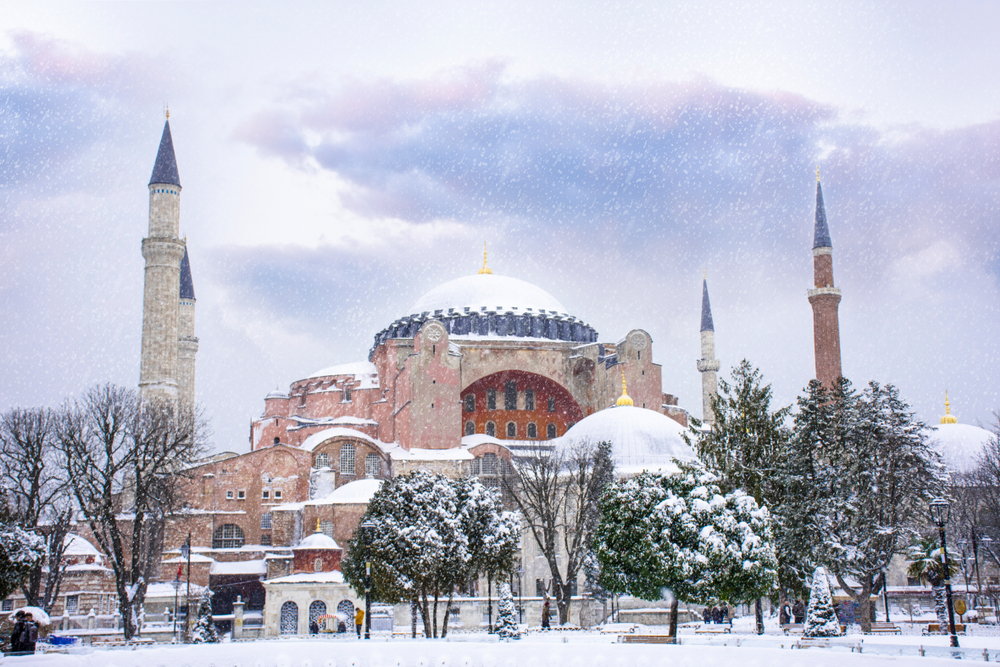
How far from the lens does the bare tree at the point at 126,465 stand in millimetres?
24391

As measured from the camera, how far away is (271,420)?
4381cm

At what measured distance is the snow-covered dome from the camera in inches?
1390

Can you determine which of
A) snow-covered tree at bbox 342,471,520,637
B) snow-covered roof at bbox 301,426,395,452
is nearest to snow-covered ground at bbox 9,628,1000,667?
snow-covered tree at bbox 342,471,520,637

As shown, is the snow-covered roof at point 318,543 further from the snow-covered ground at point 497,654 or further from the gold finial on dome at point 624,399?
the snow-covered ground at point 497,654

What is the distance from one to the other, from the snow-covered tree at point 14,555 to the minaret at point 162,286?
13897mm

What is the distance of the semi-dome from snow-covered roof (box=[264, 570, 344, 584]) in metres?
15.0

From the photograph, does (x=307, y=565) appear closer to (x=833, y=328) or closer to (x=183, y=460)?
(x=183, y=460)

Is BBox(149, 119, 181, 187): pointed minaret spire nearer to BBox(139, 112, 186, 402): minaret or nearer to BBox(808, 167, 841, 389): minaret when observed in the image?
BBox(139, 112, 186, 402): minaret

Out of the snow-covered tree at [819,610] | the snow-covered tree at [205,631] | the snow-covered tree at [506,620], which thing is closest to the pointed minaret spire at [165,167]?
the snow-covered tree at [205,631]

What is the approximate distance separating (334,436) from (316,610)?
10277 millimetres

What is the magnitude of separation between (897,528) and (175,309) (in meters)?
25.9

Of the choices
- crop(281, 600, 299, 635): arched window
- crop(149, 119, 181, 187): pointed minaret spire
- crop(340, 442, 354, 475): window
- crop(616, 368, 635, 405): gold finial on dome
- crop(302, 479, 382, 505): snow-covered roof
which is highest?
crop(149, 119, 181, 187): pointed minaret spire

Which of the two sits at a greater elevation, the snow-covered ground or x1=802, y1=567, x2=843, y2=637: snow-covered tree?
x1=802, y1=567, x2=843, y2=637: snow-covered tree

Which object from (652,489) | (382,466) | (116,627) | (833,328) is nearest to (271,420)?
(382,466)
